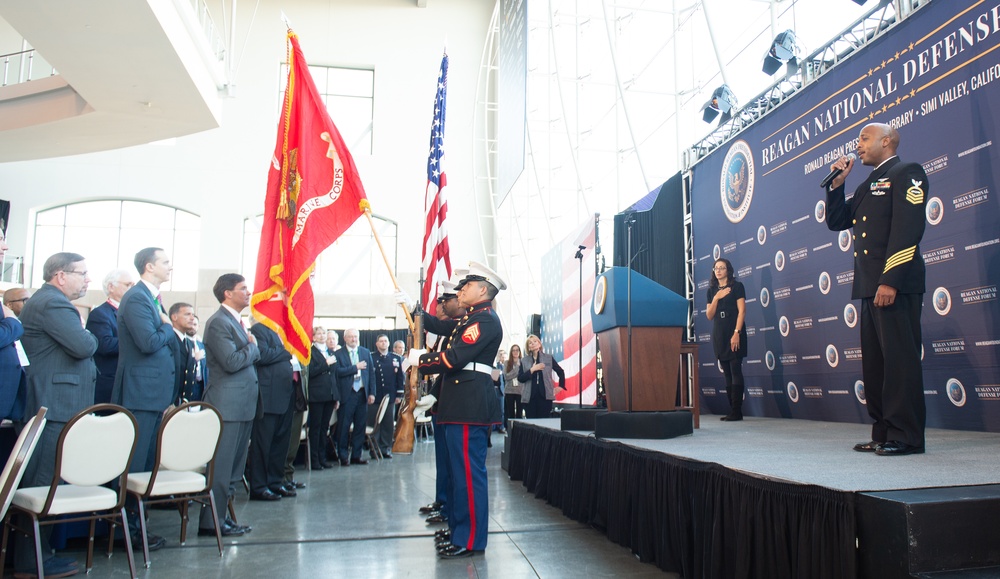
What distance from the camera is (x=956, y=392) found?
14.2ft

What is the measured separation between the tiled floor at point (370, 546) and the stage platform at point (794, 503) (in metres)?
0.24

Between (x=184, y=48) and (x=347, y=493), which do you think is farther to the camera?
(x=184, y=48)

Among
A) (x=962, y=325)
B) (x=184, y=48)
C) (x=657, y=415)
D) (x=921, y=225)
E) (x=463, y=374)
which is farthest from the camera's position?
(x=184, y=48)

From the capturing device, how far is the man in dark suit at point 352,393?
735 centimetres

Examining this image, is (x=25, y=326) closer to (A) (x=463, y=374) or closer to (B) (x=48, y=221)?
(A) (x=463, y=374)

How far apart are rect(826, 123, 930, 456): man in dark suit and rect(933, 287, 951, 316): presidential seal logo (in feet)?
5.80

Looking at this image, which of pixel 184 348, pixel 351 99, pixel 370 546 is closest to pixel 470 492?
pixel 370 546

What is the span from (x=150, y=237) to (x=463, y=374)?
637 inches

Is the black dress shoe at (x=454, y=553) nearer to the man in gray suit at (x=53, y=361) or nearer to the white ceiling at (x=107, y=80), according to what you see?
the man in gray suit at (x=53, y=361)

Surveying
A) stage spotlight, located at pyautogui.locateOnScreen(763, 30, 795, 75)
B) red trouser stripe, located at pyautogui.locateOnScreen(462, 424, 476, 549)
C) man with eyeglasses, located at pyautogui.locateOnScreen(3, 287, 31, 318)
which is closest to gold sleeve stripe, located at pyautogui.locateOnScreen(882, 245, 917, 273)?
red trouser stripe, located at pyautogui.locateOnScreen(462, 424, 476, 549)

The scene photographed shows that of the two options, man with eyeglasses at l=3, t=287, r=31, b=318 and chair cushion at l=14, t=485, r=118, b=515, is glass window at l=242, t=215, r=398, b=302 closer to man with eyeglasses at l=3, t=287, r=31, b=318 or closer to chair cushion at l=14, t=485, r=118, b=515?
man with eyeglasses at l=3, t=287, r=31, b=318

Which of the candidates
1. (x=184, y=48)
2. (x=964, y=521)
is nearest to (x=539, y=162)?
(x=184, y=48)

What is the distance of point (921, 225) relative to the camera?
9.55 ft

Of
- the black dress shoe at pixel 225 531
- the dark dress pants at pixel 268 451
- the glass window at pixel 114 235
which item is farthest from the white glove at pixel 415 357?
the glass window at pixel 114 235
